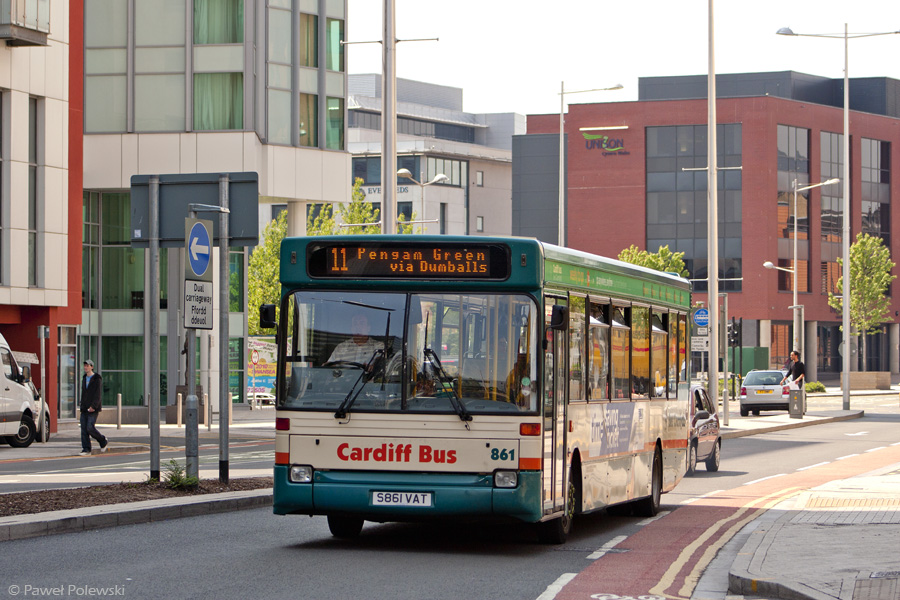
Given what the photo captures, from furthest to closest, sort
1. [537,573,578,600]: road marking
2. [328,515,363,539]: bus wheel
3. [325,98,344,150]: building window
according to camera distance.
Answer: [325,98,344,150]: building window, [328,515,363,539]: bus wheel, [537,573,578,600]: road marking

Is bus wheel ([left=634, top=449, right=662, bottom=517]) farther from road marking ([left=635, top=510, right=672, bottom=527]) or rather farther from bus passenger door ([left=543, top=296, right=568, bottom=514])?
bus passenger door ([left=543, top=296, right=568, bottom=514])

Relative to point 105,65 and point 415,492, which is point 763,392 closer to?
point 105,65

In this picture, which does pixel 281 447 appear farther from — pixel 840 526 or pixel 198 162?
pixel 198 162

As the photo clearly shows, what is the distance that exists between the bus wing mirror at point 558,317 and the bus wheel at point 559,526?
171 cm

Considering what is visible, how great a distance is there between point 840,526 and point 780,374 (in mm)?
34831

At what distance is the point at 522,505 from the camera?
11.4 m

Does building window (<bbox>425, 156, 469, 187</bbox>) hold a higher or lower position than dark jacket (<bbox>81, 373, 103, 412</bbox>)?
higher

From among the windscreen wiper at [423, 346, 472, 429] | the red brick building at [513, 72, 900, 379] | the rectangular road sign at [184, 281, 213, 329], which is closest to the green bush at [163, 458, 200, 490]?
the rectangular road sign at [184, 281, 213, 329]

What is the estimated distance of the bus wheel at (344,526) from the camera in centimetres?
1292

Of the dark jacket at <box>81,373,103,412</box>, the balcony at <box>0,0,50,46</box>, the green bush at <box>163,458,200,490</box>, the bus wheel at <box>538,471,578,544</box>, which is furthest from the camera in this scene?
the balcony at <box>0,0,50,46</box>

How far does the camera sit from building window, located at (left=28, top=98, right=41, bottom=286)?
34312mm

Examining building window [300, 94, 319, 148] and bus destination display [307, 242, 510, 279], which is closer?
bus destination display [307, 242, 510, 279]

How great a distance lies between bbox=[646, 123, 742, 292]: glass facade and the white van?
64044mm

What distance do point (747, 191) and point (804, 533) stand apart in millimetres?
77596
